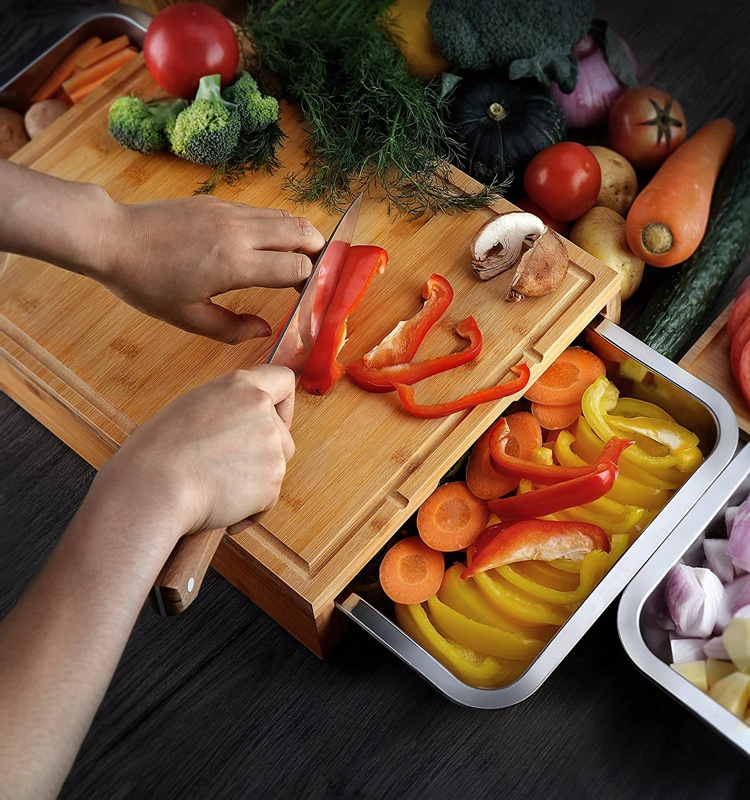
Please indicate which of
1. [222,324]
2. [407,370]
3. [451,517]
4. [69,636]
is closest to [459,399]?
[407,370]

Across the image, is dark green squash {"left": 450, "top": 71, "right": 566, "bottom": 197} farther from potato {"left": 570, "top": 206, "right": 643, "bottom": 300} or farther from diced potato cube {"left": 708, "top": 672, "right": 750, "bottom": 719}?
diced potato cube {"left": 708, "top": 672, "right": 750, "bottom": 719}

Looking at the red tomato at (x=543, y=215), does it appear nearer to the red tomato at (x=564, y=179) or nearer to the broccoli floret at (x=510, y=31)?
the red tomato at (x=564, y=179)

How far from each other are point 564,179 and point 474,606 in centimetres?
87

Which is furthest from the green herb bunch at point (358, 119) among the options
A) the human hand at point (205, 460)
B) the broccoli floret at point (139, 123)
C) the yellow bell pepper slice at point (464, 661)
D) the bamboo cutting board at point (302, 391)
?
the yellow bell pepper slice at point (464, 661)

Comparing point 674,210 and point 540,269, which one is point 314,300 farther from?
point 674,210

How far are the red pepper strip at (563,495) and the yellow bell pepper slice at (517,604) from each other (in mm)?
121

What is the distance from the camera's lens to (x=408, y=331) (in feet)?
5.07

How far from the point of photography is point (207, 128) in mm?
1657

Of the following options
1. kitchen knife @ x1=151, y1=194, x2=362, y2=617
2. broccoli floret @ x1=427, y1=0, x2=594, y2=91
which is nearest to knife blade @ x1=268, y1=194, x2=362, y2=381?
kitchen knife @ x1=151, y1=194, x2=362, y2=617

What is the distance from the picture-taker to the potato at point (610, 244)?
1751 mm

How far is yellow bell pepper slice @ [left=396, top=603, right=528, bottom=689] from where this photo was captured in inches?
54.1

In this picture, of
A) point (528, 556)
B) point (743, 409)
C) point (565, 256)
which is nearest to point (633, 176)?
point (565, 256)

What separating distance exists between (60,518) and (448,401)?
79 cm

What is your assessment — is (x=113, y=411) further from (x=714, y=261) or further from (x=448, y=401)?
(x=714, y=261)
